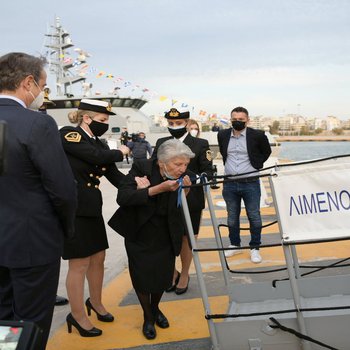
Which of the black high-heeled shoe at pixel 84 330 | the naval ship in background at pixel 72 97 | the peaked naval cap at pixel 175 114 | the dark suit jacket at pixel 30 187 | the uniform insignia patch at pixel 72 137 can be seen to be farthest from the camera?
the naval ship in background at pixel 72 97

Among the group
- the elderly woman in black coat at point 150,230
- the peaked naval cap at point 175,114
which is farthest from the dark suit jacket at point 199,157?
the elderly woman in black coat at point 150,230

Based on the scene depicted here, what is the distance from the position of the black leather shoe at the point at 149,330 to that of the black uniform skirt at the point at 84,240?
704mm

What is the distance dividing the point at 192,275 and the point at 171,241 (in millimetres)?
1535

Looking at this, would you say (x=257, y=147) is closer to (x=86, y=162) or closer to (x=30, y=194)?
(x=86, y=162)

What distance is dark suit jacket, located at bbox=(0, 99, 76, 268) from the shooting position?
205 centimetres

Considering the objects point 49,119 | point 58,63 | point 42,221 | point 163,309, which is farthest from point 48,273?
point 58,63

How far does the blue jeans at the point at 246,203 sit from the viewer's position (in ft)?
16.3

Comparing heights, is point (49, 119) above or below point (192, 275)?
above

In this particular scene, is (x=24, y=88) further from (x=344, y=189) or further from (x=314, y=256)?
(x=314, y=256)

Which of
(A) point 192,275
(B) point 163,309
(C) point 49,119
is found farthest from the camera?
(A) point 192,275

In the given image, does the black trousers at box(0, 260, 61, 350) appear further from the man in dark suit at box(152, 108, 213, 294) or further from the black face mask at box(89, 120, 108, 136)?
the man in dark suit at box(152, 108, 213, 294)

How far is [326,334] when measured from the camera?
260 cm

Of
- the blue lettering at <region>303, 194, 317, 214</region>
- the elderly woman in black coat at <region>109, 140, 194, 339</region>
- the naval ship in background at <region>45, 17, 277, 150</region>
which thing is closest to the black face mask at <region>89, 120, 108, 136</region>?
the elderly woman in black coat at <region>109, 140, 194, 339</region>

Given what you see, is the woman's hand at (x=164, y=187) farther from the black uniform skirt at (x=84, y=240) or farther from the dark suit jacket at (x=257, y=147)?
the dark suit jacket at (x=257, y=147)
